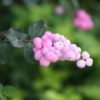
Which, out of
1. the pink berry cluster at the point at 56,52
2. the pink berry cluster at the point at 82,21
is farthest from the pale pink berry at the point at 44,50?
the pink berry cluster at the point at 82,21

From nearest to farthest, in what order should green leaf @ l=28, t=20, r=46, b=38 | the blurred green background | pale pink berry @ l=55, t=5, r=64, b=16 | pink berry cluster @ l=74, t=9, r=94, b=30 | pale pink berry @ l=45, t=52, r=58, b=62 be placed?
pale pink berry @ l=45, t=52, r=58, b=62 → green leaf @ l=28, t=20, r=46, b=38 → the blurred green background → pink berry cluster @ l=74, t=9, r=94, b=30 → pale pink berry @ l=55, t=5, r=64, b=16

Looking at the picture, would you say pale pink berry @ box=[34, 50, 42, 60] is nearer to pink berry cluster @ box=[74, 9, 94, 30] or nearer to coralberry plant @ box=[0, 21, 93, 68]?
coralberry plant @ box=[0, 21, 93, 68]

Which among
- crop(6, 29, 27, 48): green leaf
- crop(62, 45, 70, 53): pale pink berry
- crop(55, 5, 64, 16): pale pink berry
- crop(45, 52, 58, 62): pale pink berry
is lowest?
crop(45, 52, 58, 62): pale pink berry

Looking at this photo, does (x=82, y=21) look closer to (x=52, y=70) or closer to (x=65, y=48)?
(x=52, y=70)

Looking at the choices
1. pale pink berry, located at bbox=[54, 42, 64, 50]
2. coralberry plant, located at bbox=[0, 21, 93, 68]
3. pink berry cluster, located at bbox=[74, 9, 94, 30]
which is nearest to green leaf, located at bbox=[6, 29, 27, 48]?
coralberry plant, located at bbox=[0, 21, 93, 68]

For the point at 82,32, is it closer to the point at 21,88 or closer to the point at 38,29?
the point at 21,88

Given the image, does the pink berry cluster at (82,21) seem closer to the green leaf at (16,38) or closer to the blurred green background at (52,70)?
the blurred green background at (52,70)

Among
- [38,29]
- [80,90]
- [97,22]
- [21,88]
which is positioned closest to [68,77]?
[80,90]

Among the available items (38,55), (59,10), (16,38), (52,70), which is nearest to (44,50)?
(38,55)
